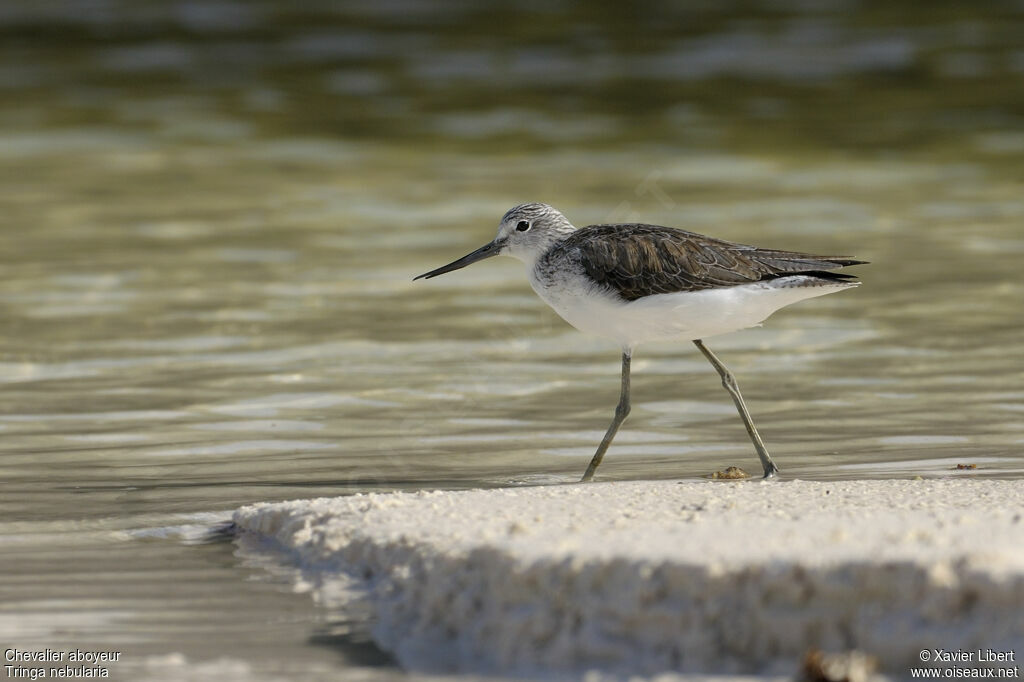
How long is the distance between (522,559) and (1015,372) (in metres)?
4.94

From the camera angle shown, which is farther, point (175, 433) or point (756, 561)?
point (175, 433)

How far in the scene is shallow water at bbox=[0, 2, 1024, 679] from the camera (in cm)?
654

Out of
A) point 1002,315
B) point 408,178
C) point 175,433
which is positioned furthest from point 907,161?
point 175,433

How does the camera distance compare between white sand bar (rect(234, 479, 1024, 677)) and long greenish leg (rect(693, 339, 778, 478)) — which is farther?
long greenish leg (rect(693, 339, 778, 478))

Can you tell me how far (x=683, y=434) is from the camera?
775 centimetres

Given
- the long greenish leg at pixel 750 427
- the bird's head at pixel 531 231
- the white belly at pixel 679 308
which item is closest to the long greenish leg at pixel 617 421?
the white belly at pixel 679 308

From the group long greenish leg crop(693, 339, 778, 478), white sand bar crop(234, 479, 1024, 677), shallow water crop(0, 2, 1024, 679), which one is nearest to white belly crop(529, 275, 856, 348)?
long greenish leg crop(693, 339, 778, 478)

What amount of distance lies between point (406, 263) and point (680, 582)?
8.08m

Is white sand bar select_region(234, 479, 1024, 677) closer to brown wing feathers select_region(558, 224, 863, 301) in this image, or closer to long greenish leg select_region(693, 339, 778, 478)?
long greenish leg select_region(693, 339, 778, 478)

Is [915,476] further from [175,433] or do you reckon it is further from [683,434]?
[175,433]

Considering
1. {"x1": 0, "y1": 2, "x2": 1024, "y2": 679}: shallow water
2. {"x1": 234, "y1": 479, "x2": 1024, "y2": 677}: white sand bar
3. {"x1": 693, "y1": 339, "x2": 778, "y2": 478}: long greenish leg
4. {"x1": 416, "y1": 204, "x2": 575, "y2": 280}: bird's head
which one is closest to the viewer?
{"x1": 234, "y1": 479, "x2": 1024, "y2": 677}: white sand bar

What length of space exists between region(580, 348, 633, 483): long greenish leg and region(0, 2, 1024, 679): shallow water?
228 millimetres

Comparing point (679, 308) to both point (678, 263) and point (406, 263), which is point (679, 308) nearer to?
point (678, 263)

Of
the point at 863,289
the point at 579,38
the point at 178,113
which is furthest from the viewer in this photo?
the point at 579,38
